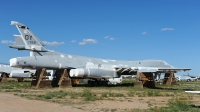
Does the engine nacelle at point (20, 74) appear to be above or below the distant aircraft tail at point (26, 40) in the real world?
below

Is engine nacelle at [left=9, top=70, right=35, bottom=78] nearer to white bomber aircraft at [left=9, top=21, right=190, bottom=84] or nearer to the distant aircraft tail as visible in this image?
white bomber aircraft at [left=9, top=21, right=190, bottom=84]

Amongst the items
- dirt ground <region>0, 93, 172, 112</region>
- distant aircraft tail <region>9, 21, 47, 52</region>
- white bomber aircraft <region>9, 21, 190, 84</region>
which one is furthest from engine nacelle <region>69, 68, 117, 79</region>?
dirt ground <region>0, 93, 172, 112</region>

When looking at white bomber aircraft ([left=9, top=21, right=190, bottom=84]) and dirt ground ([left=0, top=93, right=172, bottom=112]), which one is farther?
white bomber aircraft ([left=9, top=21, right=190, bottom=84])

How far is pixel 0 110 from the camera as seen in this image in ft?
34.0

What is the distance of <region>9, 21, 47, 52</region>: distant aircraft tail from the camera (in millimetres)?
28625

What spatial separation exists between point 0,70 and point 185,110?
44.6 metres

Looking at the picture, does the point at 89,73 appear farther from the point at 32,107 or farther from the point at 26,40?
the point at 32,107

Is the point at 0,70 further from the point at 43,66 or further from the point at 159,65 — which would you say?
the point at 159,65

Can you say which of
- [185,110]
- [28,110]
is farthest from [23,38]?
[185,110]

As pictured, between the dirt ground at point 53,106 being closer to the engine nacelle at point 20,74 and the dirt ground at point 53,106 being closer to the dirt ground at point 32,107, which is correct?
the dirt ground at point 32,107

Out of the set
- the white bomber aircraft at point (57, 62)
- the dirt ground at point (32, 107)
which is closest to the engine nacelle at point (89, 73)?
the white bomber aircraft at point (57, 62)

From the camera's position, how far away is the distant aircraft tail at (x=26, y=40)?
28625 millimetres

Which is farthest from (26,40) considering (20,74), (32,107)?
(20,74)

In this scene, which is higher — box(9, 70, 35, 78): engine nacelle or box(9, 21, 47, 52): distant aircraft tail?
box(9, 21, 47, 52): distant aircraft tail
